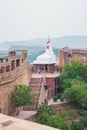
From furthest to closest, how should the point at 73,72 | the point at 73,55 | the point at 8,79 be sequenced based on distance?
the point at 73,55 < the point at 73,72 < the point at 8,79

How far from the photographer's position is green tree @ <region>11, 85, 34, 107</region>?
22.4m

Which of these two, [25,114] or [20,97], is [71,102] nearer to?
[25,114]

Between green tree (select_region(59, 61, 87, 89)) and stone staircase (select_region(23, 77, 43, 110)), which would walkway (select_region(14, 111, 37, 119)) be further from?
green tree (select_region(59, 61, 87, 89))

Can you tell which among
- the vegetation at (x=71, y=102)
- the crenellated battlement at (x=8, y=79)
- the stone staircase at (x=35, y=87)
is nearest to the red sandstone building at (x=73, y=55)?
the vegetation at (x=71, y=102)

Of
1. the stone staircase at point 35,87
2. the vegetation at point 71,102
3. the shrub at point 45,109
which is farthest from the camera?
the stone staircase at point 35,87

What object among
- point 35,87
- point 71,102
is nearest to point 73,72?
point 71,102

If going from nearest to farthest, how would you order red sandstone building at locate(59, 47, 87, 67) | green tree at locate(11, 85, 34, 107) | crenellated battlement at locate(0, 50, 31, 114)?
crenellated battlement at locate(0, 50, 31, 114)
green tree at locate(11, 85, 34, 107)
red sandstone building at locate(59, 47, 87, 67)

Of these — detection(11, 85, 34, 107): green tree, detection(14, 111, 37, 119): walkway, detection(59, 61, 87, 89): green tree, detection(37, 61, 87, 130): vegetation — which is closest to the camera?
detection(37, 61, 87, 130): vegetation

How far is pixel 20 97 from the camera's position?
22.5 m

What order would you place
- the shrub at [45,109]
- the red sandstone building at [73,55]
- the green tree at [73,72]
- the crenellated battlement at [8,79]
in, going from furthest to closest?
the red sandstone building at [73,55], the green tree at [73,72], the shrub at [45,109], the crenellated battlement at [8,79]

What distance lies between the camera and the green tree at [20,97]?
2236 centimetres

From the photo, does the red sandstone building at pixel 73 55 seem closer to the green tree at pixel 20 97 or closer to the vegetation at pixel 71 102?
the vegetation at pixel 71 102

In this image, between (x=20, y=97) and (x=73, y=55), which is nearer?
(x=20, y=97)

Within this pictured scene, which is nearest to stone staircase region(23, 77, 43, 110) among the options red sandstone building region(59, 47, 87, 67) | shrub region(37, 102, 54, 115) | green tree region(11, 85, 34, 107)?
shrub region(37, 102, 54, 115)
